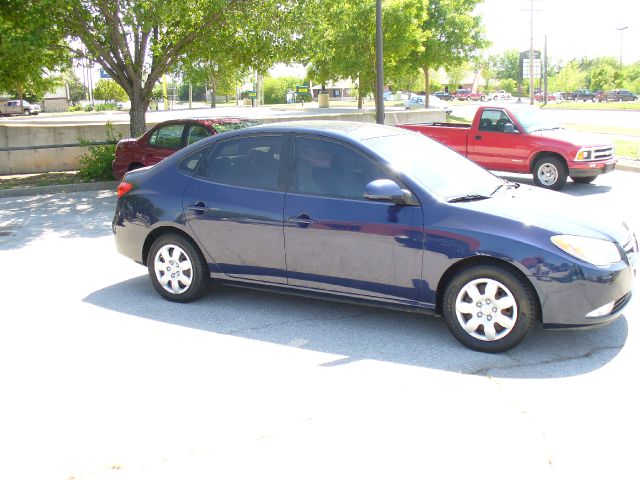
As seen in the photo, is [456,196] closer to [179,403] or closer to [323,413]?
[323,413]

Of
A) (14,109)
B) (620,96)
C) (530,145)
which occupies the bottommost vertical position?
(530,145)

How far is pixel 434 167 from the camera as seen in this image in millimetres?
5609

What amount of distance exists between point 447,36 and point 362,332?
118ft

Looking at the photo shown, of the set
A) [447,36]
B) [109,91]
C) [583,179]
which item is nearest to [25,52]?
[583,179]

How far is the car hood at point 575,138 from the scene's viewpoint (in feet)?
43.4

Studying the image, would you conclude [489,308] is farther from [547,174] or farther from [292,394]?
[547,174]

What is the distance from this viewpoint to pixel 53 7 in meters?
13.7

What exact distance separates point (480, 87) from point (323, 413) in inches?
6076

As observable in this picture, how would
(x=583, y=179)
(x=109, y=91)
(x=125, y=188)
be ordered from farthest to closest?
1. (x=109, y=91)
2. (x=583, y=179)
3. (x=125, y=188)

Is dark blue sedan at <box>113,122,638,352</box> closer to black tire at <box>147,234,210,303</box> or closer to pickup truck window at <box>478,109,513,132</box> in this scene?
black tire at <box>147,234,210,303</box>

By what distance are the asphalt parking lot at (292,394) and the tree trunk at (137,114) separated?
1093cm

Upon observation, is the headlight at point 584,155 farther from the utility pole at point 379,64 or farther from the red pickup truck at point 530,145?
the utility pole at point 379,64

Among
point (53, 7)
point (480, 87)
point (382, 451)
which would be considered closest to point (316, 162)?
point (382, 451)

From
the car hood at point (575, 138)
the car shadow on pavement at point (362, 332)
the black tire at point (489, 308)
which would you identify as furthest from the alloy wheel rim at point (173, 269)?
the car hood at point (575, 138)
